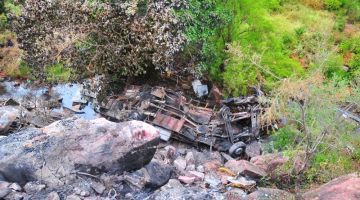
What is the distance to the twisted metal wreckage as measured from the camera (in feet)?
43.3

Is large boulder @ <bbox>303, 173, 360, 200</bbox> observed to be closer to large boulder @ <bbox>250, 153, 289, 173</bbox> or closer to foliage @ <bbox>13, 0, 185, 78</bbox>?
large boulder @ <bbox>250, 153, 289, 173</bbox>

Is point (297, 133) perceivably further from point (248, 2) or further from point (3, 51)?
point (3, 51)

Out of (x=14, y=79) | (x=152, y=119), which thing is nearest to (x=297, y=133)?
(x=152, y=119)

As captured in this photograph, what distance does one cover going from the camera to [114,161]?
955 cm

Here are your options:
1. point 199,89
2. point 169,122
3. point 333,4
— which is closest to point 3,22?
point 199,89

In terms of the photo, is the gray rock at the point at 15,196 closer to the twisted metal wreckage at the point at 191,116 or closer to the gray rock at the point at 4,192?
the gray rock at the point at 4,192

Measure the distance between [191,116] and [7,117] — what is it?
232 inches

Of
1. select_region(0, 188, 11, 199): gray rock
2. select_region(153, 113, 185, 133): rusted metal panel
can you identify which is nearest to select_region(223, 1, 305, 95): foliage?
select_region(153, 113, 185, 133): rusted metal panel

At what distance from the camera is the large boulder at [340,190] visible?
821 centimetres

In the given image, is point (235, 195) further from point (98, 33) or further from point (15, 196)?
point (98, 33)

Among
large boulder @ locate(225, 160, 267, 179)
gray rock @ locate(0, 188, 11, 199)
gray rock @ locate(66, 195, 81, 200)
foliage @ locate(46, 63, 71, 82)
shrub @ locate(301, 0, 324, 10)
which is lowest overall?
foliage @ locate(46, 63, 71, 82)

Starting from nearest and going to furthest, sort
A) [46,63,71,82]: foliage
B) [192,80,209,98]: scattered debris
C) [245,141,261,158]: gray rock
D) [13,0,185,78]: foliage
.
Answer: [245,141,261,158]: gray rock < [13,0,185,78]: foliage < [192,80,209,98]: scattered debris < [46,63,71,82]: foliage

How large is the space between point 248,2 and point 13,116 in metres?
8.95

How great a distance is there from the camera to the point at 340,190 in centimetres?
838
